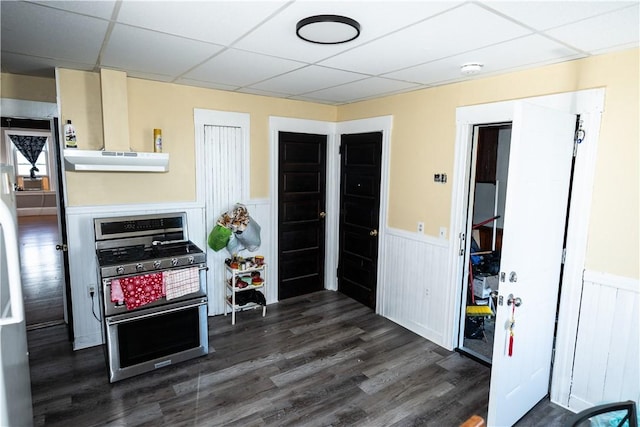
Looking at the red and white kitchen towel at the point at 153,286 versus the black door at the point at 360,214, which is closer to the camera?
the red and white kitchen towel at the point at 153,286

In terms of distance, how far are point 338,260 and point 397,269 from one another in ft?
3.45

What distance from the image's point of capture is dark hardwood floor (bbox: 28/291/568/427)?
7.86 feet

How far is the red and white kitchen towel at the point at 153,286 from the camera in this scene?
8.77ft

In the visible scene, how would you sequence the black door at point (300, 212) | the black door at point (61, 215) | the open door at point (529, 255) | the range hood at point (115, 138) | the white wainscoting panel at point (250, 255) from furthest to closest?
the black door at point (300, 212) → the white wainscoting panel at point (250, 255) → the black door at point (61, 215) → the range hood at point (115, 138) → the open door at point (529, 255)

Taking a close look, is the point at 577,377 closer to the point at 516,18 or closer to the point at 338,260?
the point at 516,18

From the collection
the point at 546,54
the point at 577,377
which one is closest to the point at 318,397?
the point at 577,377

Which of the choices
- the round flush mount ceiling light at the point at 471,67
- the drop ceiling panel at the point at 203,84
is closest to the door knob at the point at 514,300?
the round flush mount ceiling light at the point at 471,67

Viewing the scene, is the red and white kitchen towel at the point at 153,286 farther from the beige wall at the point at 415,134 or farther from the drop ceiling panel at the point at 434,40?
the drop ceiling panel at the point at 434,40

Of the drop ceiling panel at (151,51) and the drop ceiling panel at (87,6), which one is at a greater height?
the drop ceiling panel at (151,51)

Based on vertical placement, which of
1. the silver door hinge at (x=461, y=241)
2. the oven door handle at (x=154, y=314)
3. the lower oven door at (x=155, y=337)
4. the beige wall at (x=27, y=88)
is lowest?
the lower oven door at (x=155, y=337)

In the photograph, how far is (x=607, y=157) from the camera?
2.26 meters

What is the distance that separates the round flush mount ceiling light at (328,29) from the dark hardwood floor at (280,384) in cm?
237

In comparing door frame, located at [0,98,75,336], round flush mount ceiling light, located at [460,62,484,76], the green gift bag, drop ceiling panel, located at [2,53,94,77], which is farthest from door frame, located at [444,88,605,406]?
door frame, located at [0,98,75,336]

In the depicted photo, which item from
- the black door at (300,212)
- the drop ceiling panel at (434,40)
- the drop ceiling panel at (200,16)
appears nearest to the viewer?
the drop ceiling panel at (200,16)
